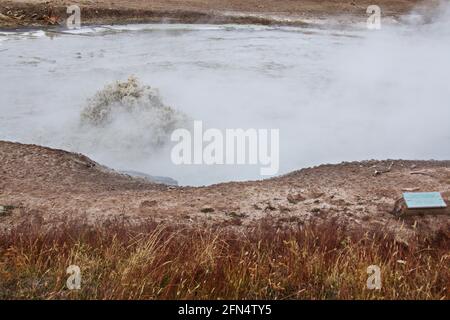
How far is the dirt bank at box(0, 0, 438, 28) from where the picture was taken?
2184cm

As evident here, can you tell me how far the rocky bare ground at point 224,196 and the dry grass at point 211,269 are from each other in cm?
103

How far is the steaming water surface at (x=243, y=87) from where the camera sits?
10734 millimetres

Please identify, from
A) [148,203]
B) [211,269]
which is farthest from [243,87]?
[211,269]

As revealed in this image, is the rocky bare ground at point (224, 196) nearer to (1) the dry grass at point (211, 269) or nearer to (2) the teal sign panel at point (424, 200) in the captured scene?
(2) the teal sign panel at point (424, 200)

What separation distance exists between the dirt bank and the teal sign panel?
1776 centimetres

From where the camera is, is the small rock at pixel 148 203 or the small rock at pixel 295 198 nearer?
the small rock at pixel 148 203

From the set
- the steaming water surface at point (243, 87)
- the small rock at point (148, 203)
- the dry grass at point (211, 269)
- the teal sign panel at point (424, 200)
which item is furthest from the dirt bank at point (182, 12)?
the dry grass at point (211, 269)

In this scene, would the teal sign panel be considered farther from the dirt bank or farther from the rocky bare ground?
the dirt bank

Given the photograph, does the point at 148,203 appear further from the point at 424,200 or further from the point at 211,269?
the point at 424,200

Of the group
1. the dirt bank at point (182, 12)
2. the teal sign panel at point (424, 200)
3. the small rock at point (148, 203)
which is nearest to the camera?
the teal sign panel at point (424, 200)

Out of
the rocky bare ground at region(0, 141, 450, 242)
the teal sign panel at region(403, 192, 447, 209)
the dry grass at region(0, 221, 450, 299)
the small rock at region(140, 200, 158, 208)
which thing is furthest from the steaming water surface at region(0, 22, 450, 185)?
the dry grass at region(0, 221, 450, 299)

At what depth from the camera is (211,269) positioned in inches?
175

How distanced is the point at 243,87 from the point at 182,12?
10691 mm

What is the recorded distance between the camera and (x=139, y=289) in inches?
160
